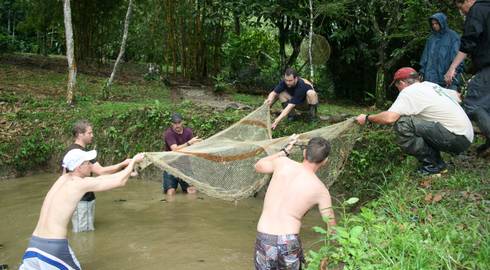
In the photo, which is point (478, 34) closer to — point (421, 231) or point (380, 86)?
point (421, 231)

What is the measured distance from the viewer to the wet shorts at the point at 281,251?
360cm

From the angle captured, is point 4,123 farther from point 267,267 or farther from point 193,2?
point 267,267

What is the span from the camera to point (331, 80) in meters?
13.0

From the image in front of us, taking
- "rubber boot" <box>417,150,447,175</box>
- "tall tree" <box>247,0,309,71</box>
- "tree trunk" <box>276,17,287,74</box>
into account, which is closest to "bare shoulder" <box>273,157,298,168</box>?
"rubber boot" <box>417,150,447,175</box>

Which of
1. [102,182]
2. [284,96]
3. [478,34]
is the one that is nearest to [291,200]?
[102,182]

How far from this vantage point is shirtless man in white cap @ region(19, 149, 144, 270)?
3873mm

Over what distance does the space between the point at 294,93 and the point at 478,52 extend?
269 centimetres

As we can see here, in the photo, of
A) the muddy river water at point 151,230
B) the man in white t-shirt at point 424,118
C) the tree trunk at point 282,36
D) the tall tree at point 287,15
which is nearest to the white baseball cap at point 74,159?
the muddy river water at point 151,230

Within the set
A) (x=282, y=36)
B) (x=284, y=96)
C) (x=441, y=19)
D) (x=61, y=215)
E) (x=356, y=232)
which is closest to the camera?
(x=356, y=232)

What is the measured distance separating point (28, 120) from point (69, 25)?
6.52 ft

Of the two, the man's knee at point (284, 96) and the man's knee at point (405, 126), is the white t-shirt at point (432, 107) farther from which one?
the man's knee at point (284, 96)

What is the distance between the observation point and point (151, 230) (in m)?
5.99

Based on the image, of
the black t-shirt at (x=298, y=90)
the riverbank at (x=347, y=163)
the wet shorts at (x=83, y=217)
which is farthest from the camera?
the black t-shirt at (x=298, y=90)

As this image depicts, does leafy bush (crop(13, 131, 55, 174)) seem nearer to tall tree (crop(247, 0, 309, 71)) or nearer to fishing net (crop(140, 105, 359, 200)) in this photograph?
fishing net (crop(140, 105, 359, 200))
